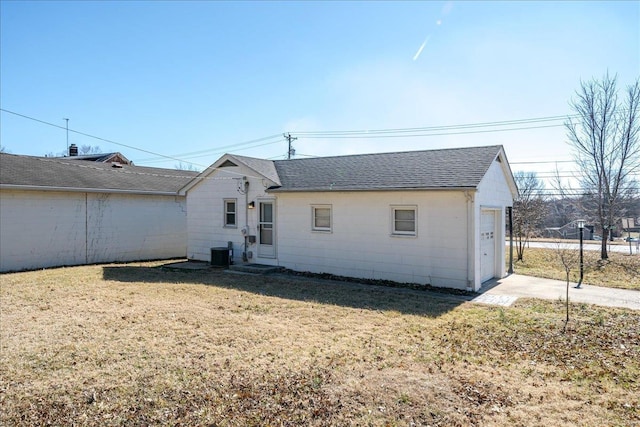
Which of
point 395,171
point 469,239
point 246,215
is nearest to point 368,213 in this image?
point 395,171

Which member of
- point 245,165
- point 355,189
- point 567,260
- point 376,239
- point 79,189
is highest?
point 245,165

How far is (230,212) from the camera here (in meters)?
15.2

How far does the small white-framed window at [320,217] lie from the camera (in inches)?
499

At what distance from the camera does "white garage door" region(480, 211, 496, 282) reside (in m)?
11.4

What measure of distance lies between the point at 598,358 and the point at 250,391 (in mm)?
4873

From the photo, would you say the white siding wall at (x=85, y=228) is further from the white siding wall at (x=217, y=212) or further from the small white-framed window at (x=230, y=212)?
the small white-framed window at (x=230, y=212)

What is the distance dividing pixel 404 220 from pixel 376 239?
1.01 m

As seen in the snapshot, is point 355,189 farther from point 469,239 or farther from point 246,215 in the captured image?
point 246,215

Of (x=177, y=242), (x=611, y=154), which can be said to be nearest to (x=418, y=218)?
(x=177, y=242)

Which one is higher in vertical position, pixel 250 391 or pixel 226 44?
pixel 226 44

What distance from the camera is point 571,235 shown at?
35469mm

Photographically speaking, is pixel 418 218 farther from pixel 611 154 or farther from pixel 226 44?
pixel 611 154

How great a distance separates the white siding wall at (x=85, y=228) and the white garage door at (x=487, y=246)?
13.5 meters

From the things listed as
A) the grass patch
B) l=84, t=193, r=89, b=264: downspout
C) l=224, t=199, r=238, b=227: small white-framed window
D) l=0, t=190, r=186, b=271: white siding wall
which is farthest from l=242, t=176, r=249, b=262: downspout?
the grass patch
